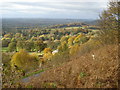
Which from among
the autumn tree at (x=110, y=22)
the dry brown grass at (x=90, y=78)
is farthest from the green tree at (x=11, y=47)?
the dry brown grass at (x=90, y=78)

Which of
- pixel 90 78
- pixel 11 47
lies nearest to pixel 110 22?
pixel 90 78

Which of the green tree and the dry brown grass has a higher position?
the dry brown grass

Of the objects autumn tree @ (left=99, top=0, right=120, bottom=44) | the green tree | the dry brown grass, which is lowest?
the green tree

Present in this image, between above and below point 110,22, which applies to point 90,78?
below

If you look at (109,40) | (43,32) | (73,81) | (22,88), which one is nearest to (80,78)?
(73,81)

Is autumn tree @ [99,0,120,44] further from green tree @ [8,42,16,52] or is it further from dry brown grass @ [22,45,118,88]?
green tree @ [8,42,16,52]

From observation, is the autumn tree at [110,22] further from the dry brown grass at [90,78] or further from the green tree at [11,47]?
the green tree at [11,47]

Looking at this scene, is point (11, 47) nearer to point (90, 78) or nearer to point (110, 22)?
point (110, 22)

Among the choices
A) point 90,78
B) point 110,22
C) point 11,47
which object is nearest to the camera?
point 90,78

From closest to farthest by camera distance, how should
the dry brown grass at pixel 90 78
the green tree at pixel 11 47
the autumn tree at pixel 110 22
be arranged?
1. the dry brown grass at pixel 90 78
2. the autumn tree at pixel 110 22
3. the green tree at pixel 11 47

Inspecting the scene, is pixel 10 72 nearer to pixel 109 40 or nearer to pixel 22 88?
pixel 22 88

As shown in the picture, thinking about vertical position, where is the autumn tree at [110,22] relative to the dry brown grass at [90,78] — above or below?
above

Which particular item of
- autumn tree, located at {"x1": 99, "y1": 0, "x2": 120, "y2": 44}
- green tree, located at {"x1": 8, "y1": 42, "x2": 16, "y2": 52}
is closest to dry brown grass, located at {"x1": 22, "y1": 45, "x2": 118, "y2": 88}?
autumn tree, located at {"x1": 99, "y1": 0, "x2": 120, "y2": 44}

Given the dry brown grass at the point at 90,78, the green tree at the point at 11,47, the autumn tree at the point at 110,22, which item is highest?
the autumn tree at the point at 110,22
